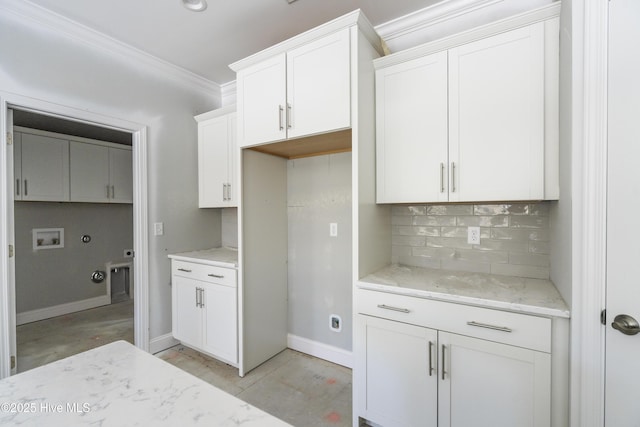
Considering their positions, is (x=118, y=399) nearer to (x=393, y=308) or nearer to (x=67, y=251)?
(x=393, y=308)

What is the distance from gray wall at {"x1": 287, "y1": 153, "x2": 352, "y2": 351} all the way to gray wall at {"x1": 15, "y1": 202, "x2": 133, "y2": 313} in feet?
10.8

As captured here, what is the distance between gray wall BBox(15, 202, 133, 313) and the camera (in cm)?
358

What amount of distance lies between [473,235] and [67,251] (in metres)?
4.93

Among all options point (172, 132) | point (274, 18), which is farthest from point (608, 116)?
point (172, 132)

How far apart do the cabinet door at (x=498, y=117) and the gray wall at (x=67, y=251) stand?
4.79 m

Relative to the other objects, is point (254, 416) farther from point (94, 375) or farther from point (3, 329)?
point (3, 329)

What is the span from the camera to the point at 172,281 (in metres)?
2.86

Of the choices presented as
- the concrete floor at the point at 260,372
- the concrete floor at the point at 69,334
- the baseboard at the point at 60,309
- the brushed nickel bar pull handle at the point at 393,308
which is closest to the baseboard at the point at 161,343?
the concrete floor at the point at 260,372

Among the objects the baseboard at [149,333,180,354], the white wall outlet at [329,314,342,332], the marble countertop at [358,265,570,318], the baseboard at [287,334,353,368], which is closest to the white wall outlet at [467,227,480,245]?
the marble countertop at [358,265,570,318]

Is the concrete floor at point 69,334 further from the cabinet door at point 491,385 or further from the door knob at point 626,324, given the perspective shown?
the door knob at point 626,324

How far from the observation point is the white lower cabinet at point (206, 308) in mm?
2392

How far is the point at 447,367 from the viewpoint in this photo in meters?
1.50

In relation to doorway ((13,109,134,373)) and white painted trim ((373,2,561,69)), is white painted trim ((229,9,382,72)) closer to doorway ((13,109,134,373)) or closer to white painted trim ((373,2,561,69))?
white painted trim ((373,2,561,69))

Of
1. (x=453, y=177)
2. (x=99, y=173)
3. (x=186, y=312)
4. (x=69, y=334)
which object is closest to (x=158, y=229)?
(x=186, y=312)
